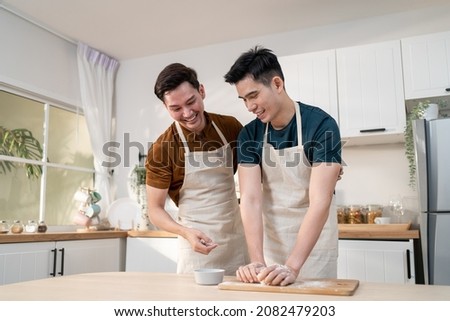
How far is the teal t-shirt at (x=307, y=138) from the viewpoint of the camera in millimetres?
1557

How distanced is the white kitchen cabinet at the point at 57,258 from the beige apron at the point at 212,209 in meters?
1.25

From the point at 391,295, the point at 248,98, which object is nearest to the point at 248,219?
the point at 248,98

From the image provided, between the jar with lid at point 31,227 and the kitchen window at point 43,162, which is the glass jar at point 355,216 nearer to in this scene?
the jar with lid at point 31,227

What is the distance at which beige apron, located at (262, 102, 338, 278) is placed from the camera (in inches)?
65.6

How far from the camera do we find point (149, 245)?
11.5 ft

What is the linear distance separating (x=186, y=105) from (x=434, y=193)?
1.72m

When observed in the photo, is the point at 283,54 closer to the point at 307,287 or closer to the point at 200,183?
the point at 200,183

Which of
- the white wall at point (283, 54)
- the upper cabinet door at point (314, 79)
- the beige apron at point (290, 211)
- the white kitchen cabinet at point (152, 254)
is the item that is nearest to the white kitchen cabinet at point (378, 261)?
the white wall at point (283, 54)

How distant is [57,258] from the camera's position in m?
2.99

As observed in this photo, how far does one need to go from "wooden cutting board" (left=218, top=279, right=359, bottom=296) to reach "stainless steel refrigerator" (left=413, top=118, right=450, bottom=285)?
165 centimetres

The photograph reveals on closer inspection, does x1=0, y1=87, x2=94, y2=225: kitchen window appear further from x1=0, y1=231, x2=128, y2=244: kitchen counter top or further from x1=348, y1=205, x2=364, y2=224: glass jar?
x1=348, y1=205, x2=364, y2=224: glass jar

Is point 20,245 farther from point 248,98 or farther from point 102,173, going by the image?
point 248,98
